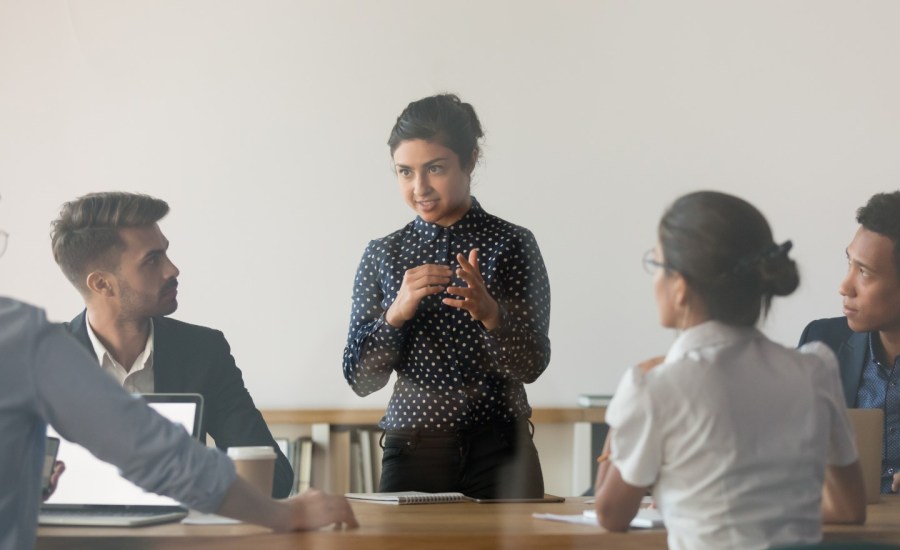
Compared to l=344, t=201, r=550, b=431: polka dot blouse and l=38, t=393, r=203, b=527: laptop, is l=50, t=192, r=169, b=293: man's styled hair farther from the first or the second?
l=38, t=393, r=203, b=527: laptop

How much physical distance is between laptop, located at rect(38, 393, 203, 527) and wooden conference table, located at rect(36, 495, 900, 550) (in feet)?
0.24

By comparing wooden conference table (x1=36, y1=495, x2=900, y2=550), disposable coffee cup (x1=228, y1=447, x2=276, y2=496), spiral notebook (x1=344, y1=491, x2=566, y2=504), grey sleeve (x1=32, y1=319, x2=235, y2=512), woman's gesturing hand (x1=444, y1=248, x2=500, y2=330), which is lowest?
spiral notebook (x1=344, y1=491, x2=566, y2=504)

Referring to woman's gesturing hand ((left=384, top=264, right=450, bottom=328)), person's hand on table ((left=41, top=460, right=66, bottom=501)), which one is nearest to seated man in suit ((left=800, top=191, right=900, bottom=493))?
woman's gesturing hand ((left=384, top=264, right=450, bottom=328))

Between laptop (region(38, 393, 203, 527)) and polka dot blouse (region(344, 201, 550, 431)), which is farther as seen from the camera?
polka dot blouse (region(344, 201, 550, 431))

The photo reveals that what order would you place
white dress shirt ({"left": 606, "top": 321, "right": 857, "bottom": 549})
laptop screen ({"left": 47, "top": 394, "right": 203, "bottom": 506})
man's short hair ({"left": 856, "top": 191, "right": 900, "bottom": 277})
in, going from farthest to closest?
1. man's short hair ({"left": 856, "top": 191, "right": 900, "bottom": 277})
2. laptop screen ({"left": 47, "top": 394, "right": 203, "bottom": 506})
3. white dress shirt ({"left": 606, "top": 321, "right": 857, "bottom": 549})

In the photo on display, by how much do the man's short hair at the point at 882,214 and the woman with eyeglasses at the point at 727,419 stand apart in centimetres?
116

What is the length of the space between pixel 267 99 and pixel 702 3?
985mm

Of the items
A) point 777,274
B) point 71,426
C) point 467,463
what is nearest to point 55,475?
point 71,426

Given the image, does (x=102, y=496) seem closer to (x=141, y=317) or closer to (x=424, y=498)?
(x=424, y=498)

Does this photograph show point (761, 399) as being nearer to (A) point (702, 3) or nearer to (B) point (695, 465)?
(B) point (695, 465)

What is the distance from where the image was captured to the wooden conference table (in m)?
1.26

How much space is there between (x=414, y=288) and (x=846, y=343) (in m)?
0.91

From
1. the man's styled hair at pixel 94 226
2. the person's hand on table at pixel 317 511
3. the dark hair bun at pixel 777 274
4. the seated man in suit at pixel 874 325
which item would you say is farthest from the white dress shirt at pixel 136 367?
the seated man in suit at pixel 874 325

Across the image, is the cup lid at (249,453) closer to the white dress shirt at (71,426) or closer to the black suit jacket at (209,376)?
the white dress shirt at (71,426)
